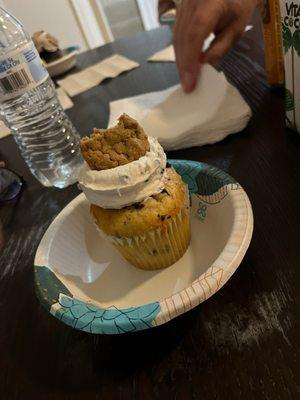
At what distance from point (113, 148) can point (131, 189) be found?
0.19 feet

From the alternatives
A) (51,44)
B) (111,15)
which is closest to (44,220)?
(51,44)

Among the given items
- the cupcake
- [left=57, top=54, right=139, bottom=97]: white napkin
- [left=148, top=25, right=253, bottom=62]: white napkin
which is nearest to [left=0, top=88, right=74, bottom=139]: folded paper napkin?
[left=57, top=54, right=139, bottom=97]: white napkin

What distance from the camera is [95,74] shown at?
1.29 meters

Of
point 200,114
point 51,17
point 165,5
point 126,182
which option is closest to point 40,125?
point 200,114

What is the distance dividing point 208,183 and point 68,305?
25 cm

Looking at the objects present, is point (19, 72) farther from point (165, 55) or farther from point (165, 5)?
point (165, 5)

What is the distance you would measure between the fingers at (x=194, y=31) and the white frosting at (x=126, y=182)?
Result: 0.38 metres

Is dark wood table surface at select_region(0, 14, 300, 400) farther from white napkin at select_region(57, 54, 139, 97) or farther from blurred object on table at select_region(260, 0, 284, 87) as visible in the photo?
white napkin at select_region(57, 54, 139, 97)

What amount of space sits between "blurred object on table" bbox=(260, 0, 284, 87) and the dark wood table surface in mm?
189

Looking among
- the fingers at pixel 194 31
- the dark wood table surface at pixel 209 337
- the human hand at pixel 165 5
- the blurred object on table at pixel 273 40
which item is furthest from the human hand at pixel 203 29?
the human hand at pixel 165 5

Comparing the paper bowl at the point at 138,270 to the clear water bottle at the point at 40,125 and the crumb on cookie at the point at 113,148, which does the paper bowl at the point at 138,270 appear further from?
the clear water bottle at the point at 40,125

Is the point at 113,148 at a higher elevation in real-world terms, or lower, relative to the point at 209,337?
higher

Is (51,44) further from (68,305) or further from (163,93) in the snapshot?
(68,305)

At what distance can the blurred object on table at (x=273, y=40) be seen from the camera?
26.3 inches
